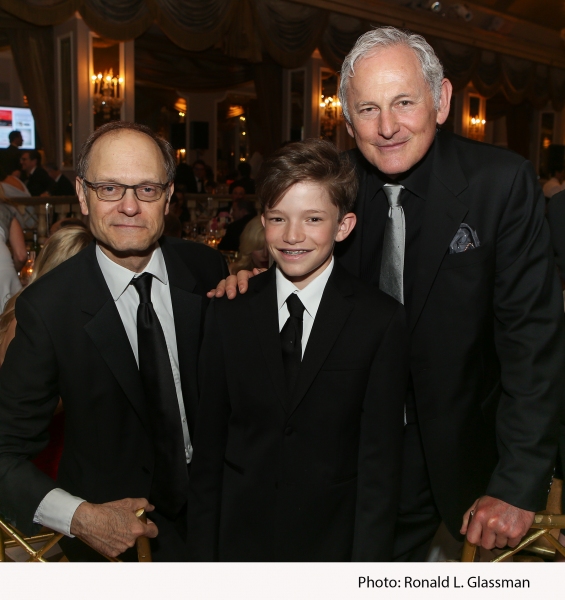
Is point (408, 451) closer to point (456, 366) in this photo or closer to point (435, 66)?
point (456, 366)

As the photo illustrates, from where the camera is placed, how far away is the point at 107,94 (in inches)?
320

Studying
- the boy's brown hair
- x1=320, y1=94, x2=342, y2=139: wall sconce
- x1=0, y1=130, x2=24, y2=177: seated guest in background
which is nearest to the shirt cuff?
the boy's brown hair

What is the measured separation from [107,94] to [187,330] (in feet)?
24.0

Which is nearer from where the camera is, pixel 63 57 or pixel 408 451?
pixel 408 451

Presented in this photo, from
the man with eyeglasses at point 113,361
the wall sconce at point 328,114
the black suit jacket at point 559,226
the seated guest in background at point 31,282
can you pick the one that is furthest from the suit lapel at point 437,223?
the wall sconce at point 328,114

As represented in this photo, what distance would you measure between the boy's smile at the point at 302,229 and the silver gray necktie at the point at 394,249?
0.18m

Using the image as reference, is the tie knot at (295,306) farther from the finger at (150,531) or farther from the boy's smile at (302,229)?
the finger at (150,531)

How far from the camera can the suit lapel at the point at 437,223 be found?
4.80 feet

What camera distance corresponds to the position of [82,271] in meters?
1.53

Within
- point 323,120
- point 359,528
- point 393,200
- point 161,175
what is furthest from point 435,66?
point 323,120

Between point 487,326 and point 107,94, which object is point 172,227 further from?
point 107,94

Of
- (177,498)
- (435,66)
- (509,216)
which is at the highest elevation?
(435,66)

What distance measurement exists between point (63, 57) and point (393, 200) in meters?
7.88
